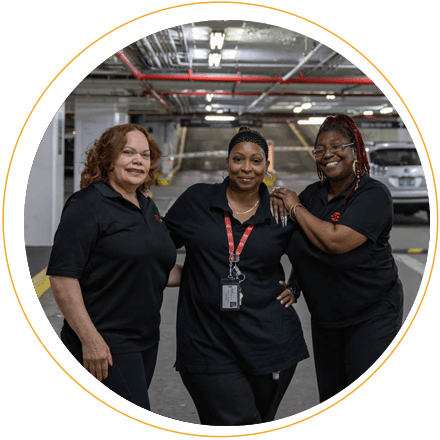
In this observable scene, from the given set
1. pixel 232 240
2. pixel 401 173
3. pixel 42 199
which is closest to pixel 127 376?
pixel 232 240

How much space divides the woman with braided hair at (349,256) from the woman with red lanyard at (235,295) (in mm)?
119

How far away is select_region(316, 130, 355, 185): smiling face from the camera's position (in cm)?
225

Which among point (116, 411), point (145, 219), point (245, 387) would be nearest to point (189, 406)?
point (245, 387)

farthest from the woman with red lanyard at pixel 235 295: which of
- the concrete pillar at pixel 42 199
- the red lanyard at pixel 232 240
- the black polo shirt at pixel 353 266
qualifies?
the concrete pillar at pixel 42 199

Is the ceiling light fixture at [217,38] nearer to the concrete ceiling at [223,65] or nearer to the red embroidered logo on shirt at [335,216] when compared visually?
the concrete ceiling at [223,65]

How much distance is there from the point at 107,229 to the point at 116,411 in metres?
0.65

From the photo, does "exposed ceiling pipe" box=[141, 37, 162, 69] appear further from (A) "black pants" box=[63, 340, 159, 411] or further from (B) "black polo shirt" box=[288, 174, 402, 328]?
(A) "black pants" box=[63, 340, 159, 411]

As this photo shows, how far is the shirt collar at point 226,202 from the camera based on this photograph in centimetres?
221

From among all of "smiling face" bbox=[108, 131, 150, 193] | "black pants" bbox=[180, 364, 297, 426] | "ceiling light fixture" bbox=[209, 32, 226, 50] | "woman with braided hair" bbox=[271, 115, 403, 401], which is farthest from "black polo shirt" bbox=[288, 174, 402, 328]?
"ceiling light fixture" bbox=[209, 32, 226, 50]

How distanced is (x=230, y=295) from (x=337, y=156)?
2.35ft

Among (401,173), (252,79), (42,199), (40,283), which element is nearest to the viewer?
(40,283)

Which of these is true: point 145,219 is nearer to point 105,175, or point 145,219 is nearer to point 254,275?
point 105,175

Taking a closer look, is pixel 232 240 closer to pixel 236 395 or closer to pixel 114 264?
pixel 114 264

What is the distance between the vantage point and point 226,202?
87.4 inches
